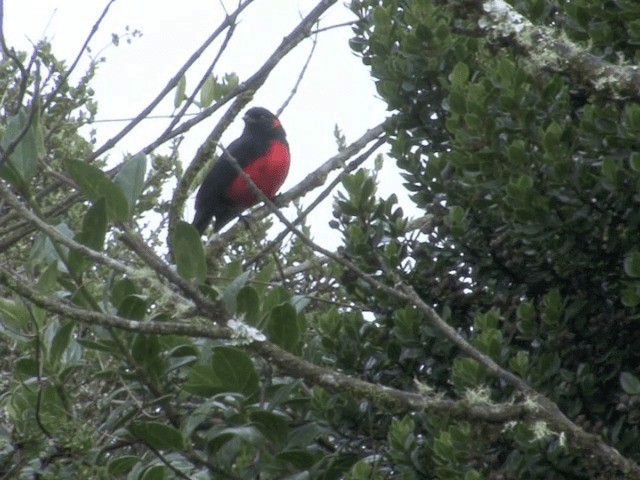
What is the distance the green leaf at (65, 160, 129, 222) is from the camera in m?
1.98

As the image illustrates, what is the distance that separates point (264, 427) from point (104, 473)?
0.34m

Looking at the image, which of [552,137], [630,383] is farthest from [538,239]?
[630,383]

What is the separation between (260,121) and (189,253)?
5.63 meters

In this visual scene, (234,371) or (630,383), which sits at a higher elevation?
(630,383)

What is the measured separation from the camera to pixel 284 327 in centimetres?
222

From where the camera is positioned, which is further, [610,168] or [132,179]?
[610,168]

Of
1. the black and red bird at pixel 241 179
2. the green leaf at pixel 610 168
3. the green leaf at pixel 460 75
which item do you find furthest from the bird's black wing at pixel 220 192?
the green leaf at pixel 610 168

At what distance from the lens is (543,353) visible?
8.04ft

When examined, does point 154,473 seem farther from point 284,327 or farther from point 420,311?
point 420,311

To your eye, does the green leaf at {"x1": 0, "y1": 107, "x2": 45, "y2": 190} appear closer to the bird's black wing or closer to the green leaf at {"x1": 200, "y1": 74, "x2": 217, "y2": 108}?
the green leaf at {"x1": 200, "y1": 74, "x2": 217, "y2": 108}

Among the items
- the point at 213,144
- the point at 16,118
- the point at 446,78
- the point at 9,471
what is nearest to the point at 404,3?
the point at 446,78

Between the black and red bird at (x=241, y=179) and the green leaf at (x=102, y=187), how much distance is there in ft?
16.0

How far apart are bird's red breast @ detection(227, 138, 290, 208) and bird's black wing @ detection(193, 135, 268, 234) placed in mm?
40

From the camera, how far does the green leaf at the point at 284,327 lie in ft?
7.22
